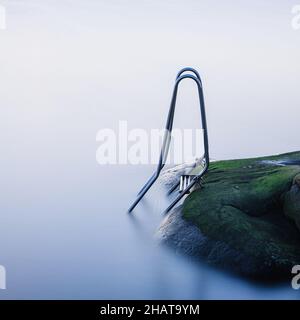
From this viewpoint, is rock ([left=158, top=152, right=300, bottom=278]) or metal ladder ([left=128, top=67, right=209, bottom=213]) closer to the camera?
rock ([left=158, top=152, right=300, bottom=278])

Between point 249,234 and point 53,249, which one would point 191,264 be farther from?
point 53,249

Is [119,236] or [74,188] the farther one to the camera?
[74,188]

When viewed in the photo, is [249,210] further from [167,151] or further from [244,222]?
[167,151]

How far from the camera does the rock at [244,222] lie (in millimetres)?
3184

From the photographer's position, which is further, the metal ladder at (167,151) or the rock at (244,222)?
the metal ladder at (167,151)

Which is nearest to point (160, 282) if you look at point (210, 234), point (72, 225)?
point (210, 234)

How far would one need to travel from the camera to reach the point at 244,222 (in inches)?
132

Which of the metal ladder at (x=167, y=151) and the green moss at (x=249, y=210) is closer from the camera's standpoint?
the green moss at (x=249, y=210)

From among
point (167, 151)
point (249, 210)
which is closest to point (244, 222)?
point (249, 210)

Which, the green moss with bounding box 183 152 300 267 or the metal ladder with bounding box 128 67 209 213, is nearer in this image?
the green moss with bounding box 183 152 300 267

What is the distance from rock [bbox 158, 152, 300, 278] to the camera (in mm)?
3184

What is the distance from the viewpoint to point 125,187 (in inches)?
150
